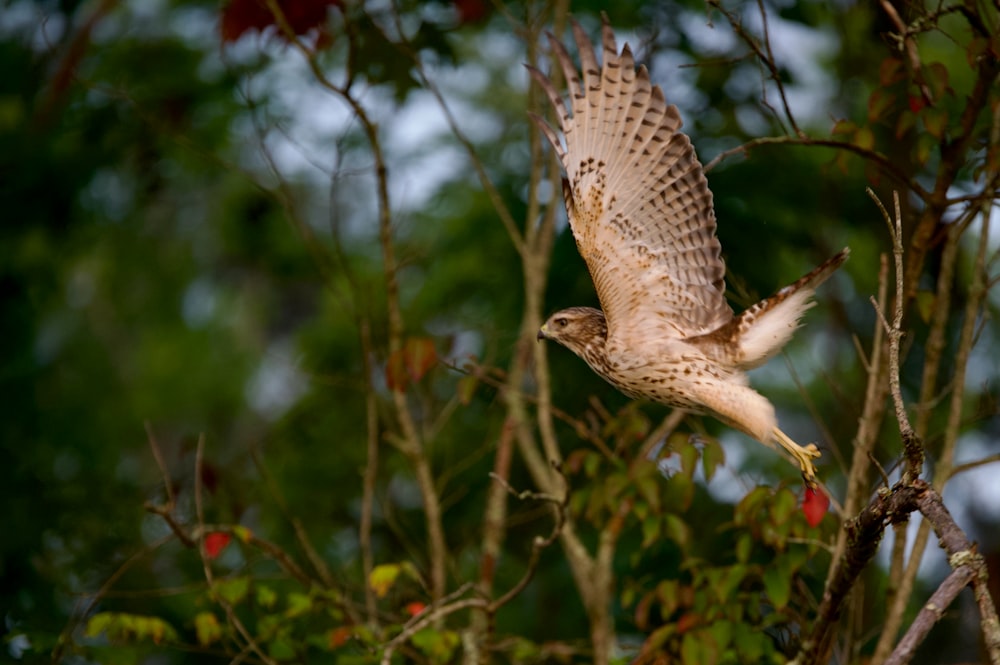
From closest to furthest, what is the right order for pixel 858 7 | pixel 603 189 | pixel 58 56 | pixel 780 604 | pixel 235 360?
pixel 603 189 < pixel 780 604 < pixel 58 56 < pixel 858 7 < pixel 235 360

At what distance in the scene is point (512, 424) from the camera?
16.5 feet

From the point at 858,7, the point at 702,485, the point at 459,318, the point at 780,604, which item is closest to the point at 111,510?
the point at 459,318

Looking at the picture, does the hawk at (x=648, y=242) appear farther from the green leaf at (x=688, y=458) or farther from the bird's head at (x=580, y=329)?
the green leaf at (x=688, y=458)

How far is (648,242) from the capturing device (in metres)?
3.50

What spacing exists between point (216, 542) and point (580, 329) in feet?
5.74

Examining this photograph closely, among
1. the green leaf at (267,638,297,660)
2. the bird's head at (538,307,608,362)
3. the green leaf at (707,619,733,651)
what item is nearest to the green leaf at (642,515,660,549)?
the green leaf at (707,619,733,651)

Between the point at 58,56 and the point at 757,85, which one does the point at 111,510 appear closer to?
the point at 58,56

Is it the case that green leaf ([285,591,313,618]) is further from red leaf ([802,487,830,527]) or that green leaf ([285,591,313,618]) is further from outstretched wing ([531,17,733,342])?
red leaf ([802,487,830,527])

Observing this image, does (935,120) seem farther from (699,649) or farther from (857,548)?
(699,649)

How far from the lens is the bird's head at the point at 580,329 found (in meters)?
3.66

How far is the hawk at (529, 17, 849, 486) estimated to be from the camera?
3396 mm

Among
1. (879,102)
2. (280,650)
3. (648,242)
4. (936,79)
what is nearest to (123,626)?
(280,650)

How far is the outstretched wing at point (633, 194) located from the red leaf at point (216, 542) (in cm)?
188

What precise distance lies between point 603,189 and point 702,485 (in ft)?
9.38
